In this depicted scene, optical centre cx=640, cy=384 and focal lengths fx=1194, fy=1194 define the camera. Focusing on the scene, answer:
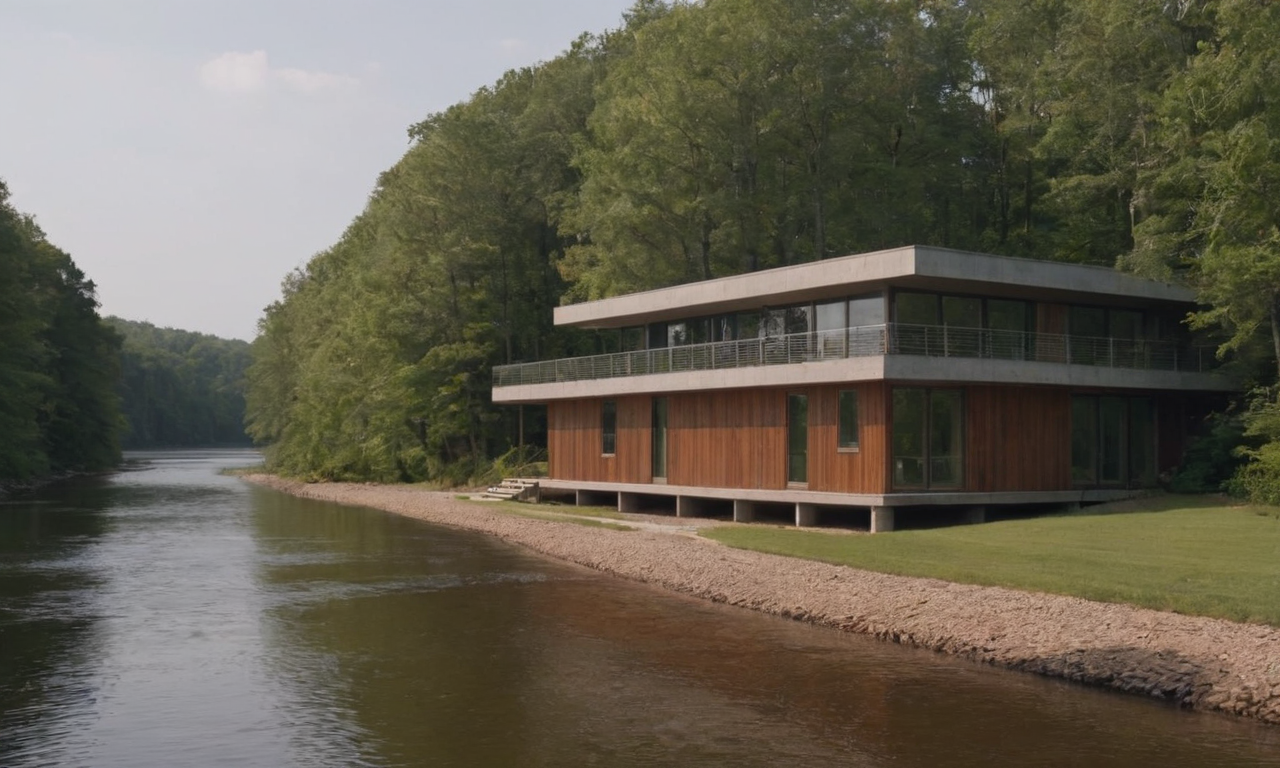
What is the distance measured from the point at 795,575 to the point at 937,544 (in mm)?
4458

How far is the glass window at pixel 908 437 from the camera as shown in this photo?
3084cm

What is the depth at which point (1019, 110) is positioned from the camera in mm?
55406

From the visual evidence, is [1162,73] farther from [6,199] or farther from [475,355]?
[6,199]

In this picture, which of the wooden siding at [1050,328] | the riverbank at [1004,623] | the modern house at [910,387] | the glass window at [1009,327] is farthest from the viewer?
the wooden siding at [1050,328]

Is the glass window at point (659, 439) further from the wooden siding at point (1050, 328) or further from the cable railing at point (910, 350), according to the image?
the wooden siding at point (1050, 328)

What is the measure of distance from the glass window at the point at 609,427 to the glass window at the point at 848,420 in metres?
11.3

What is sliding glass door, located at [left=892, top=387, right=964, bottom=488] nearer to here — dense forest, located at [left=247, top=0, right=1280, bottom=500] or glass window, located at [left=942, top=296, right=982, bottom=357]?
glass window, located at [left=942, top=296, right=982, bottom=357]

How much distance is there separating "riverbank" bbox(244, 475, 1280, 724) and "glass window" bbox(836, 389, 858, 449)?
17.1ft

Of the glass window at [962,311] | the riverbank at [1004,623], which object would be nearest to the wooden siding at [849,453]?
the glass window at [962,311]

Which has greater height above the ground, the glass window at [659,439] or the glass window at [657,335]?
the glass window at [657,335]

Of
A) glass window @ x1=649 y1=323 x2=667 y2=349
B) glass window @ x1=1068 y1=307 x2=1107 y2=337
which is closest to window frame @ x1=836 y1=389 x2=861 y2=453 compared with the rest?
glass window @ x1=1068 y1=307 x2=1107 y2=337

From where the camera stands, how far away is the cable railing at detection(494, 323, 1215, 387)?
102 ft

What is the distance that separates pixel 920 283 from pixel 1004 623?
14.4 metres

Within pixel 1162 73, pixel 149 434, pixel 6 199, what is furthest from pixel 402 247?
pixel 149 434
